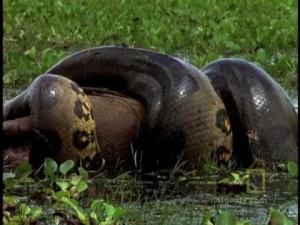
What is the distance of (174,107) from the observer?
563 centimetres

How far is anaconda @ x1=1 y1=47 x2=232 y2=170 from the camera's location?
18.5ft

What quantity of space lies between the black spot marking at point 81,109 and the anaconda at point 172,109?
0.56ft

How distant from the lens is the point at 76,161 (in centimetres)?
554

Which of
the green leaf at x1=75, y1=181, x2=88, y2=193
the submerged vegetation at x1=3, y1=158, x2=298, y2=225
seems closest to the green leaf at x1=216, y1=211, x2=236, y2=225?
the submerged vegetation at x1=3, y1=158, x2=298, y2=225

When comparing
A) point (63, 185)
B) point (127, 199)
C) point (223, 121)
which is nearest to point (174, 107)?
point (223, 121)

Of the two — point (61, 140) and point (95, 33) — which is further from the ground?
point (61, 140)

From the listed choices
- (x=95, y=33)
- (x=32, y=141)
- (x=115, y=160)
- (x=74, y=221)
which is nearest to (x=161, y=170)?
(x=115, y=160)

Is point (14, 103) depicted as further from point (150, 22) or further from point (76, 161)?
point (150, 22)

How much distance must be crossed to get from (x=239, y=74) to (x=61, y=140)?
1166mm

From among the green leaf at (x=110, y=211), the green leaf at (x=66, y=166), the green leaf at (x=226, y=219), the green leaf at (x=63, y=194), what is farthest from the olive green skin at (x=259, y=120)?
the green leaf at (x=226, y=219)

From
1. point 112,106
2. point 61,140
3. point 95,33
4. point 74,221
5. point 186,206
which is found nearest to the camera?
point 74,221

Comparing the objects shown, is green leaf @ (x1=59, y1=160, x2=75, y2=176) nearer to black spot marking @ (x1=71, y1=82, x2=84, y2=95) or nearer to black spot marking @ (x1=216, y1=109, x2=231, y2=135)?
black spot marking @ (x1=71, y1=82, x2=84, y2=95)

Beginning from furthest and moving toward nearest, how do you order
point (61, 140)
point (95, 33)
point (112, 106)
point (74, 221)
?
point (95, 33) < point (112, 106) < point (61, 140) < point (74, 221)

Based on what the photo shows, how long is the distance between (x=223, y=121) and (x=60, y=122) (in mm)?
886
